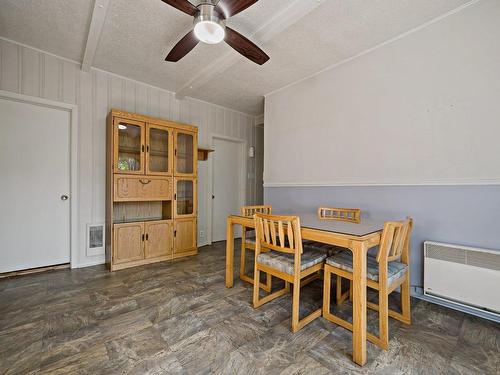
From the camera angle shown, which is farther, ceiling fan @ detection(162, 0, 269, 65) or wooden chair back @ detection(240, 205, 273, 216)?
wooden chair back @ detection(240, 205, 273, 216)

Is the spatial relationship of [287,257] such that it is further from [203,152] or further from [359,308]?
[203,152]

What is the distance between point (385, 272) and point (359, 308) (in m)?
0.29

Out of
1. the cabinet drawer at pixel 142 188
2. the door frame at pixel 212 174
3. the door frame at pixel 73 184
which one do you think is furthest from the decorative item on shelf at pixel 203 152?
→ the door frame at pixel 73 184

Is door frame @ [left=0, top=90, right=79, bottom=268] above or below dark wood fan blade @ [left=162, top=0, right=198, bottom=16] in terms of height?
below

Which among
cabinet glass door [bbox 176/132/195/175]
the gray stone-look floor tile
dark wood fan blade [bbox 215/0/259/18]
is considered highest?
dark wood fan blade [bbox 215/0/259/18]

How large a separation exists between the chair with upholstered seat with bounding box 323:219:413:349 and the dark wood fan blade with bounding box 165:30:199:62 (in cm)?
210

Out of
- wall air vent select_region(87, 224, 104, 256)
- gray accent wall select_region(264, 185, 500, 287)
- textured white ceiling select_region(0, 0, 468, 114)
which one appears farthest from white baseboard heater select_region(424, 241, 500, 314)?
wall air vent select_region(87, 224, 104, 256)

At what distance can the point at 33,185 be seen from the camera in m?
2.73

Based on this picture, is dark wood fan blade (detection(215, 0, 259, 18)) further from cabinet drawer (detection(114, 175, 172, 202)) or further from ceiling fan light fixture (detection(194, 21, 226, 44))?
cabinet drawer (detection(114, 175, 172, 202))

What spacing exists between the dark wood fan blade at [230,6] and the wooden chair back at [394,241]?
1.79 m

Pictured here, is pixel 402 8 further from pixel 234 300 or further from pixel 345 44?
pixel 234 300

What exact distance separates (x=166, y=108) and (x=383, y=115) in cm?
314

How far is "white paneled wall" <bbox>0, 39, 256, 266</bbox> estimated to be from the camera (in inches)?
101

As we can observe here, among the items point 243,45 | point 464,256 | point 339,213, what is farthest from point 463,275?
point 243,45
